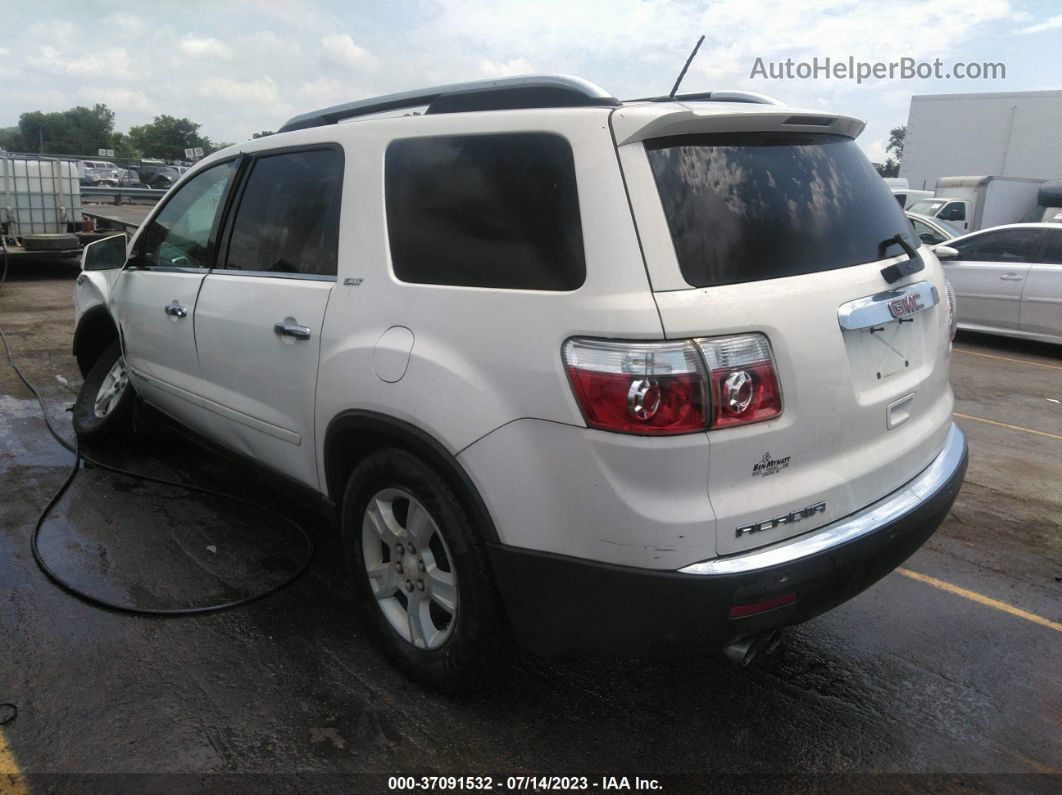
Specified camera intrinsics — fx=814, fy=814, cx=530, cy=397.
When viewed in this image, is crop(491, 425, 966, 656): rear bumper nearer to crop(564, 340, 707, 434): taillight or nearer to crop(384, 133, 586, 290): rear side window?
crop(564, 340, 707, 434): taillight

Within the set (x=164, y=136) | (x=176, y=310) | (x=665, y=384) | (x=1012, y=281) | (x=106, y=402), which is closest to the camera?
(x=665, y=384)

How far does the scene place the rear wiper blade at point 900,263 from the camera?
2.57m

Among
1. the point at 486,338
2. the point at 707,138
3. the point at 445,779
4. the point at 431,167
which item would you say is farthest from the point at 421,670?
the point at 707,138

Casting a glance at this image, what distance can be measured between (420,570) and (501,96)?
5.12 ft

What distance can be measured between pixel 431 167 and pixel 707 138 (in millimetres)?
898

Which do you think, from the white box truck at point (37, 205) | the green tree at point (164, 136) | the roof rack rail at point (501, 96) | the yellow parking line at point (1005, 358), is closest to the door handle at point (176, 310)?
the roof rack rail at point (501, 96)

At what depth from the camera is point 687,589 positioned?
2.07 metres

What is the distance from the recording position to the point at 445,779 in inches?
93.8

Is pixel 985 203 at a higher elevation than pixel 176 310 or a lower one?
higher

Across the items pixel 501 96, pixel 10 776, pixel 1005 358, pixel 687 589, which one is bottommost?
pixel 10 776

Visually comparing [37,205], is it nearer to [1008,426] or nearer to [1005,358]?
[1008,426]

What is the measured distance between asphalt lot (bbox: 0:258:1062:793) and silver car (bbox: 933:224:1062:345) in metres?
6.82

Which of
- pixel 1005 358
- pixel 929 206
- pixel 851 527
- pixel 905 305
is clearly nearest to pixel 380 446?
pixel 851 527

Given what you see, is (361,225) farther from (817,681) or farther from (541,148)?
(817,681)
